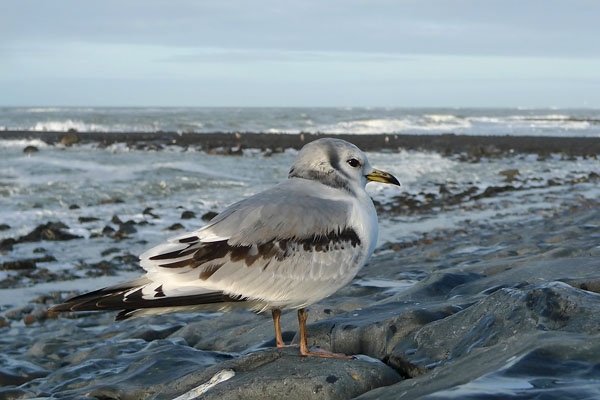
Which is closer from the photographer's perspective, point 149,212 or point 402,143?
point 149,212

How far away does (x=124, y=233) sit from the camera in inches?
435

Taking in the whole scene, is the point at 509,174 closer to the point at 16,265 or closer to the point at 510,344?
the point at 16,265

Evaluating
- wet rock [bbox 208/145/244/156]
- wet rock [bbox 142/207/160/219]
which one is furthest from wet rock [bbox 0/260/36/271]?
wet rock [bbox 208/145/244/156]

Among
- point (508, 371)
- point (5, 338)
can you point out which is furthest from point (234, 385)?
point (5, 338)

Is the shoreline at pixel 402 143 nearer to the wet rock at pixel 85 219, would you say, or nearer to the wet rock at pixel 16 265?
the wet rock at pixel 85 219

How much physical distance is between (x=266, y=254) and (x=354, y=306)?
1890mm

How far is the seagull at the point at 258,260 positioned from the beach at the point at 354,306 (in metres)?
0.34

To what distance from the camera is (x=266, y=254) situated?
3.44m

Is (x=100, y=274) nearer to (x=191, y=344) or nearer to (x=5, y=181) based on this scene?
(x=191, y=344)

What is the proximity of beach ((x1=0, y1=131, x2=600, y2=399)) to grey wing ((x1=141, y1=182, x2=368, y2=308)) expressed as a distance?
0.36m

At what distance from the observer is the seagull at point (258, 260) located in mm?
3326

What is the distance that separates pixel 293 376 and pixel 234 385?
0.24 metres

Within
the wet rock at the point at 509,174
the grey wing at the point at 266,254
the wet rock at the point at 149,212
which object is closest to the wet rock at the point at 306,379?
the grey wing at the point at 266,254

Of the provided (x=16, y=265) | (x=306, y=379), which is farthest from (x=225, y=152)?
(x=306, y=379)
